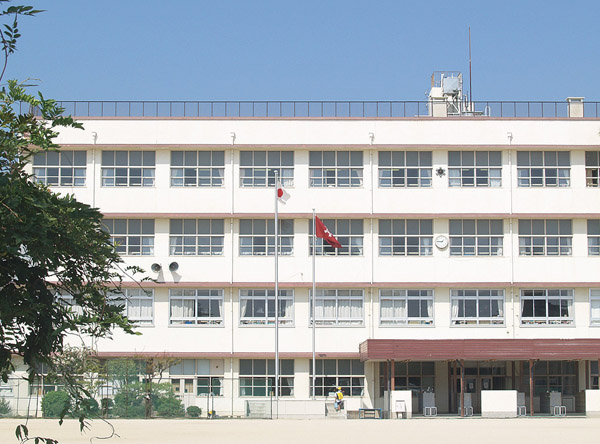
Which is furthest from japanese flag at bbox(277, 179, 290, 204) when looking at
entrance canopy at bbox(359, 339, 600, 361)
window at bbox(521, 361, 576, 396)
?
window at bbox(521, 361, 576, 396)

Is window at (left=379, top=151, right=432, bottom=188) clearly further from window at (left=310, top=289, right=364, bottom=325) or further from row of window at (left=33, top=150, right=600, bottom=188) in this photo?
window at (left=310, top=289, right=364, bottom=325)

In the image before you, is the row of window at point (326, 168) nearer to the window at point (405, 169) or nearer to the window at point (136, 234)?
the window at point (405, 169)

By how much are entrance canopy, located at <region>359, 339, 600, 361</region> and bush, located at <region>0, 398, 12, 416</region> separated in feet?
57.4

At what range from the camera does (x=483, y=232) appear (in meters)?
53.2

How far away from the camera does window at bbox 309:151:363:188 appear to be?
5325 centimetres

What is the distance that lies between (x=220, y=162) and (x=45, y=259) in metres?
43.8

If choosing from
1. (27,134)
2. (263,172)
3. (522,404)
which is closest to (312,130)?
(263,172)

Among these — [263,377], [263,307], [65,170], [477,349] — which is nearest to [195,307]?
[263,307]

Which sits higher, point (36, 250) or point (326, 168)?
point (326, 168)

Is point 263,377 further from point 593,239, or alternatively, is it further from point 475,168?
point 593,239

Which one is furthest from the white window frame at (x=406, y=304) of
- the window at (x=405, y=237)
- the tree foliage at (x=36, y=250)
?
the tree foliage at (x=36, y=250)

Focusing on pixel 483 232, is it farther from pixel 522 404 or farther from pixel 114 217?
pixel 114 217

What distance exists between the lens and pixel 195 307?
52656mm

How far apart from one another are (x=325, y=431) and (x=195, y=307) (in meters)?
17.3
